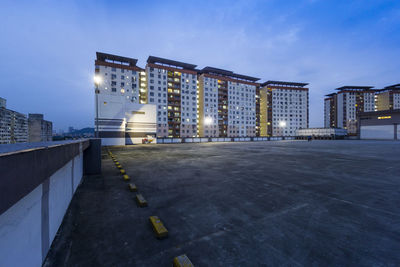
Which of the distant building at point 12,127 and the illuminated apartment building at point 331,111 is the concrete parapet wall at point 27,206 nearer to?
the distant building at point 12,127

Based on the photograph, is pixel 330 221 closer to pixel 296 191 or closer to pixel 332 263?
pixel 332 263

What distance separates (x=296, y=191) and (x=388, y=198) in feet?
9.03

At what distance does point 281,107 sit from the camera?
322 ft

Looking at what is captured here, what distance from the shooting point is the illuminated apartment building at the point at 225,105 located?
77938mm

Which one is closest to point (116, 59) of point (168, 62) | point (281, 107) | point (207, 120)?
point (168, 62)

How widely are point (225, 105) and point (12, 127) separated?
425 feet

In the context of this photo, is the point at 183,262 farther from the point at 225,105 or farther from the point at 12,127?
the point at 12,127

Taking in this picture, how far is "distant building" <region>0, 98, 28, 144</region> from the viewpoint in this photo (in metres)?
83.4

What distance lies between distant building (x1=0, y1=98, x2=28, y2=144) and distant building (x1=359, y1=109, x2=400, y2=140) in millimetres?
167976

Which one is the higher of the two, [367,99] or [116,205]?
[367,99]

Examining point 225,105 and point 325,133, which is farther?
point 225,105

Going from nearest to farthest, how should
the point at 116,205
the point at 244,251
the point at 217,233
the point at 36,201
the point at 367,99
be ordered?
the point at 36,201, the point at 244,251, the point at 217,233, the point at 116,205, the point at 367,99

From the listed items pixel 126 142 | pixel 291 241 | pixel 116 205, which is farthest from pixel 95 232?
pixel 126 142

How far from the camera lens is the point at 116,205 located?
5.00 metres
